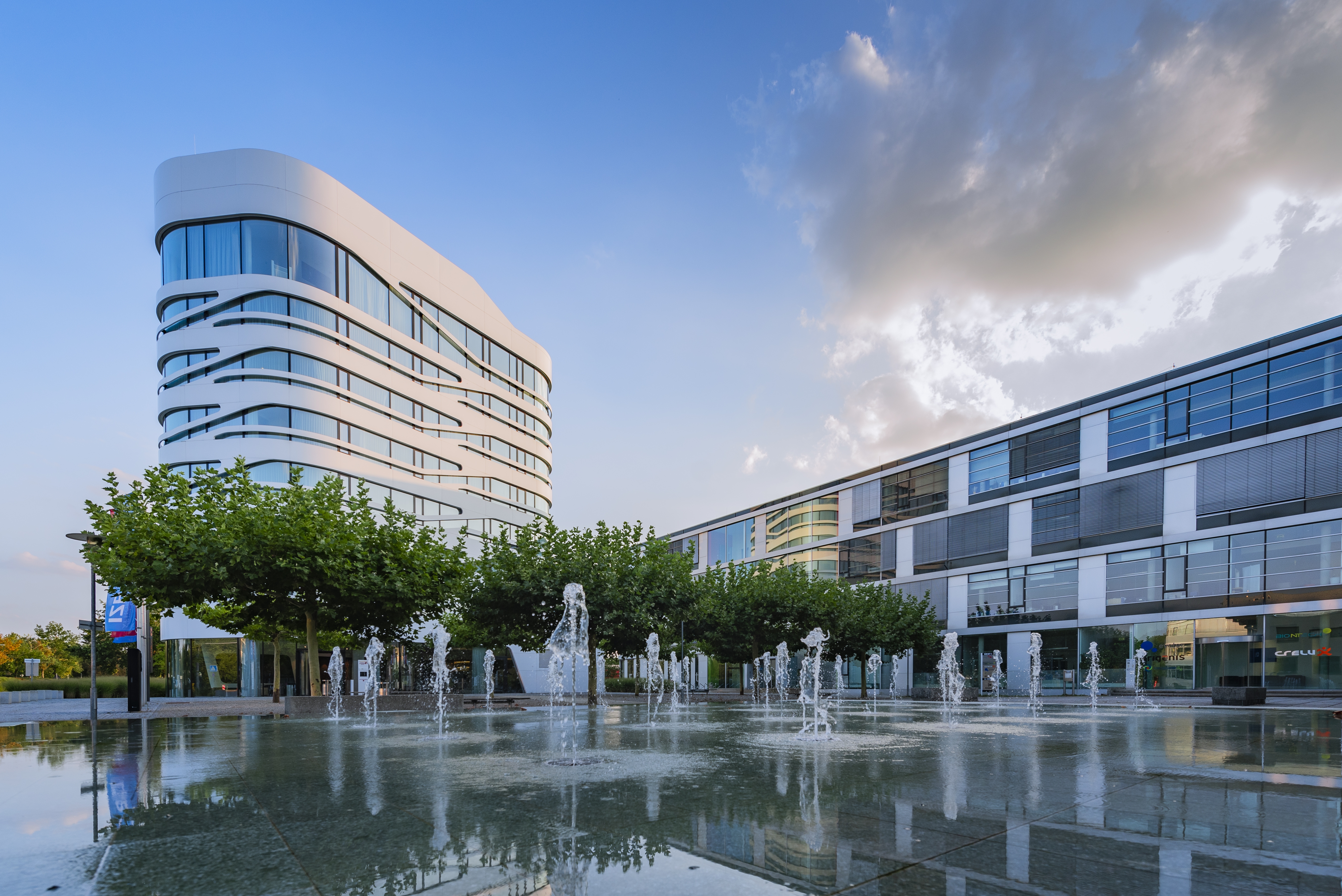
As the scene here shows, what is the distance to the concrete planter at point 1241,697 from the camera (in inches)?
1119

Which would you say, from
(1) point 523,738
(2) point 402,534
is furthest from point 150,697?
(1) point 523,738

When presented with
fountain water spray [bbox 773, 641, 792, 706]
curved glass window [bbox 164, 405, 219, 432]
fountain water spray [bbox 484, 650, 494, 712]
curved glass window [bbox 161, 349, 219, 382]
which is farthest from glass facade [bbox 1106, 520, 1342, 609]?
curved glass window [bbox 161, 349, 219, 382]

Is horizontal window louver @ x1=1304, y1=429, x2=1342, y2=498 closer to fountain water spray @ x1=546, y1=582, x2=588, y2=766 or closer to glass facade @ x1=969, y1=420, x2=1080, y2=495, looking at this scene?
glass facade @ x1=969, y1=420, x2=1080, y2=495

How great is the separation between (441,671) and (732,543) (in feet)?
168

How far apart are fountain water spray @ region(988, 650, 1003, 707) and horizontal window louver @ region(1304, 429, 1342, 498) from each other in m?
15.6

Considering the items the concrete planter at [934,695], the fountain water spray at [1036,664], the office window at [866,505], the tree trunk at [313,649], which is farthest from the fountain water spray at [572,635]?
the office window at [866,505]

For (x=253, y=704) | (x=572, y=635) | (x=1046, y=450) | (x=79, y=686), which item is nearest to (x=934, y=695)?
(x=1046, y=450)

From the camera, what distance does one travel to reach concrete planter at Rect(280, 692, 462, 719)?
2058cm

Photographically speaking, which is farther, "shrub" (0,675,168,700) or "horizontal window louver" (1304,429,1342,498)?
"shrub" (0,675,168,700)

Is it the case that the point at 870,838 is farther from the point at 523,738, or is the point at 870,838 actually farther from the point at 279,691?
the point at 279,691

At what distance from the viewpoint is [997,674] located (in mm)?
41656

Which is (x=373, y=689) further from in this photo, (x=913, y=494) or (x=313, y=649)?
(x=913, y=494)

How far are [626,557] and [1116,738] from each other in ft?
55.3

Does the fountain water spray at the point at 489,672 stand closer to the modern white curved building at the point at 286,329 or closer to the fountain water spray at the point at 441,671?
the fountain water spray at the point at 441,671
